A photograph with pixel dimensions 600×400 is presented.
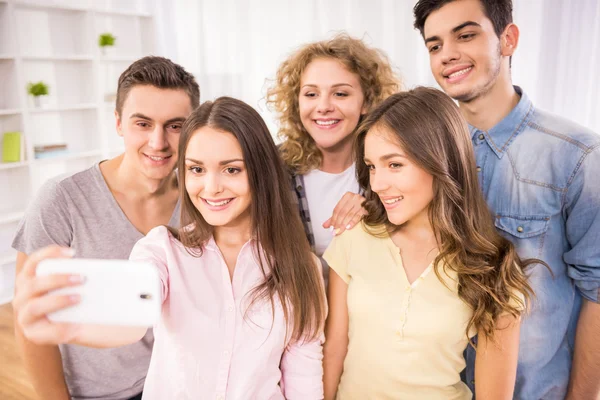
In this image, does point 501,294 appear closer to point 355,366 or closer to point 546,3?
point 355,366

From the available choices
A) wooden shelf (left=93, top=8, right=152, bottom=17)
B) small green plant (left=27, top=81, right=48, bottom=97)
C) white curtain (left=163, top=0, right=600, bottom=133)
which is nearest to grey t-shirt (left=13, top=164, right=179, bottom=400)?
white curtain (left=163, top=0, right=600, bottom=133)

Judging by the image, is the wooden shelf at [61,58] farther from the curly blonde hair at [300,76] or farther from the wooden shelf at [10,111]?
the curly blonde hair at [300,76]

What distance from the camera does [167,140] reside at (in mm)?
1371

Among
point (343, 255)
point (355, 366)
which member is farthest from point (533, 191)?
point (355, 366)

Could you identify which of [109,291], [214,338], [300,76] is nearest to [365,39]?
[300,76]

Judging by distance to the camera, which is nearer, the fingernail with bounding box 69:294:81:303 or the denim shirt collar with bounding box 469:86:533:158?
the fingernail with bounding box 69:294:81:303

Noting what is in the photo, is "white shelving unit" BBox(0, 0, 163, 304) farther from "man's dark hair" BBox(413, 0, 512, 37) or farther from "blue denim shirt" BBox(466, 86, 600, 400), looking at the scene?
"blue denim shirt" BBox(466, 86, 600, 400)

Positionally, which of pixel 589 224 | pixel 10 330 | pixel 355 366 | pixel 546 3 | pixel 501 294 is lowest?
pixel 10 330

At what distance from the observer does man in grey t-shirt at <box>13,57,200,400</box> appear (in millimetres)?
1271

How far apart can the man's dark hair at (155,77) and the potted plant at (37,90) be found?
2.74 meters

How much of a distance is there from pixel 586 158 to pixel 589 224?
0.57 ft

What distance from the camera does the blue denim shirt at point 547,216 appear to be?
1.24 metres

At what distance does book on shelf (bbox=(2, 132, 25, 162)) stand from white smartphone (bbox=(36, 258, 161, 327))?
3400 mm

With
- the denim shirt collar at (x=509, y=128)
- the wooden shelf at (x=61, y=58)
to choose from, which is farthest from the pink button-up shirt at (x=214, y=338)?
the wooden shelf at (x=61, y=58)
